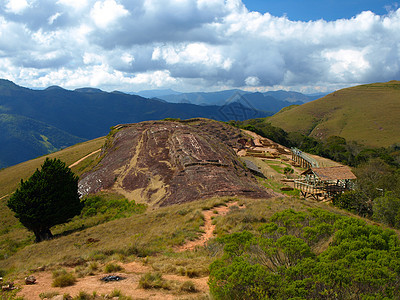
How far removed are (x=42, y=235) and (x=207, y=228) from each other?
1298cm

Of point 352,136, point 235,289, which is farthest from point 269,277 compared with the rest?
point 352,136

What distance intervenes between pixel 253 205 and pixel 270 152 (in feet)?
140

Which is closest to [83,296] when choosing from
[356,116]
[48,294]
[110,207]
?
[48,294]

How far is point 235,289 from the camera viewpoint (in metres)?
5.67

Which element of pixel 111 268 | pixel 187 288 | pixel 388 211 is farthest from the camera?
pixel 388 211

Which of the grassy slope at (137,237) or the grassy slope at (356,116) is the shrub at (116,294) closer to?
the grassy slope at (137,237)

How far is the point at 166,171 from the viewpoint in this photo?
97.9ft

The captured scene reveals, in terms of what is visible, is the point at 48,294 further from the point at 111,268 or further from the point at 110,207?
the point at 110,207

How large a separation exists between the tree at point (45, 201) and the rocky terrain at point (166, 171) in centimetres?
706

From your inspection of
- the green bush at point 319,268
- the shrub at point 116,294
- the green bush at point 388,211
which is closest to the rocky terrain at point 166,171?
the green bush at point 388,211

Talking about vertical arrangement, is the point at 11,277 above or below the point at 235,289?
below

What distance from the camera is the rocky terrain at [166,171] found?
24.5 m

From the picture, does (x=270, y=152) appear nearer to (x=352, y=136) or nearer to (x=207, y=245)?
(x=207, y=245)

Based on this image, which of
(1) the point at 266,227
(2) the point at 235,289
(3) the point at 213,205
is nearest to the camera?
(2) the point at 235,289
